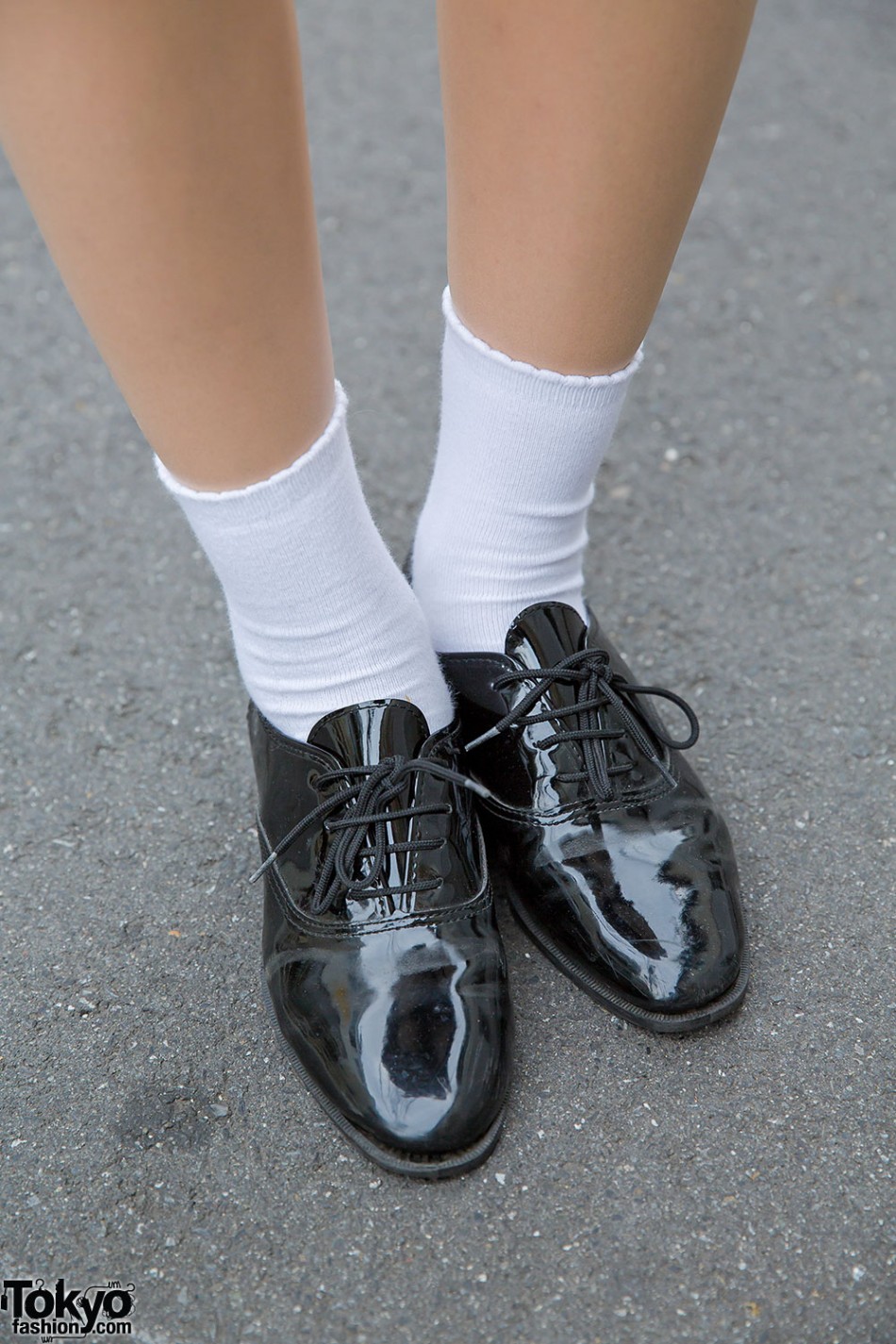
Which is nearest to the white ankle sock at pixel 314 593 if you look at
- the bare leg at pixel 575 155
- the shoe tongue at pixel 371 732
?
the shoe tongue at pixel 371 732

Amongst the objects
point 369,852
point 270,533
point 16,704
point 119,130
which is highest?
point 119,130

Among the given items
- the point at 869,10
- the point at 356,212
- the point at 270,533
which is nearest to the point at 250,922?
the point at 270,533

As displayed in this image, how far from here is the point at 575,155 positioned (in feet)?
2.44

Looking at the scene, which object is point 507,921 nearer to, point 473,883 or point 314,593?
point 473,883

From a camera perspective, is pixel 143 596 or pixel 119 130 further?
pixel 143 596

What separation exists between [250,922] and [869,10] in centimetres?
222

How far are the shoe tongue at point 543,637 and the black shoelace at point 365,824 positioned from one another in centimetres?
13

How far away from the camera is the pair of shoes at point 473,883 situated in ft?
2.55

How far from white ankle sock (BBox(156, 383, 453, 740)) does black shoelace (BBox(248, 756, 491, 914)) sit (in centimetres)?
7

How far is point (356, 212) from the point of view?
1.83m

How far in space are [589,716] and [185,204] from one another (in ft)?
1.55

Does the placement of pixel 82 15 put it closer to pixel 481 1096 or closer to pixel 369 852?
pixel 369 852

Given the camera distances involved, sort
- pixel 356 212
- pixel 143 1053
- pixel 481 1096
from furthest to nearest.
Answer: pixel 356 212
pixel 143 1053
pixel 481 1096

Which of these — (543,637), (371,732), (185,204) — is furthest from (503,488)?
(185,204)
